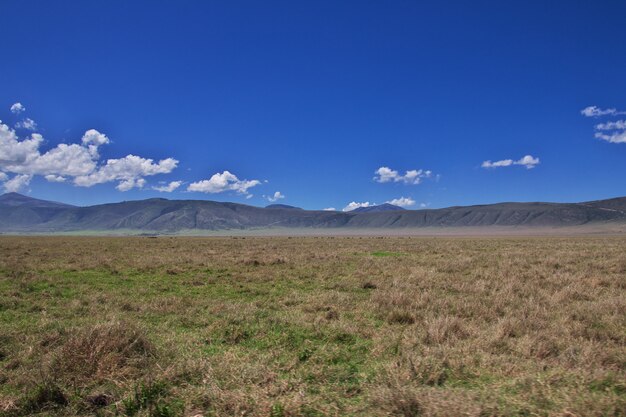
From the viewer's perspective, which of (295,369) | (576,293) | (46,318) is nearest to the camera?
(295,369)

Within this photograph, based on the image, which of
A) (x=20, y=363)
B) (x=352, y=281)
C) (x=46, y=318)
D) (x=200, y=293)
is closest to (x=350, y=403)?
(x=20, y=363)

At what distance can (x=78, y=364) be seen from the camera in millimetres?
6102

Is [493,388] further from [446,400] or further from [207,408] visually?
[207,408]

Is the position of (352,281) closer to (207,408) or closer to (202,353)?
(202,353)

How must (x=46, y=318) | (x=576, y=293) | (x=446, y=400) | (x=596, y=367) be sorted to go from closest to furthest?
(x=446, y=400)
(x=596, y=367)
(x=46, y=318)
(x=576, y=293)

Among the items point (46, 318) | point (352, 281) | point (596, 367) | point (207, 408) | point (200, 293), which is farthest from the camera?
point (352, 281)

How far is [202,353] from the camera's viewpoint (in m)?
7.41

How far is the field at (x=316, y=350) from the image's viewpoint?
4902mm

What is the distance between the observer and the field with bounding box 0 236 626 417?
16.1ft

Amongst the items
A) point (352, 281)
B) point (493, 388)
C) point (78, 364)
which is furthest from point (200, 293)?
point (493, 388)

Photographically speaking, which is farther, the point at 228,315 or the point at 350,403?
the point at 228,315

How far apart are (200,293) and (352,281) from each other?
20.8 feet

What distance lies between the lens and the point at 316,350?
7.59 meters

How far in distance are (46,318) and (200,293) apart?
5.25 meters
